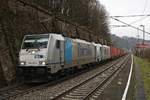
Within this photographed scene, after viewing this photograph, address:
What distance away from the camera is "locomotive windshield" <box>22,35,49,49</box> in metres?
17.4

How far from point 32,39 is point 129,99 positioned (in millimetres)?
7016

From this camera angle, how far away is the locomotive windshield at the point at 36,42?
17375mm

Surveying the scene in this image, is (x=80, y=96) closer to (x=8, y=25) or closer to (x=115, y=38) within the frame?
(x=8, y=25)

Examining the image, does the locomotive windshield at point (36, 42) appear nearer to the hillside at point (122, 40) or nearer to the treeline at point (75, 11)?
the treeline at point (75, 11)

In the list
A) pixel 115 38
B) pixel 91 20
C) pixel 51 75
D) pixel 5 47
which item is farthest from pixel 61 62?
pixel 115 38

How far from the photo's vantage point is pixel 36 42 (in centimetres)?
1752

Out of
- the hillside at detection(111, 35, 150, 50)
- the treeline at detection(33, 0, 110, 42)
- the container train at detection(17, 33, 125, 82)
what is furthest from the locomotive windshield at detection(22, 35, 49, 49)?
the hillside at detection(111, 35, 150, 50)

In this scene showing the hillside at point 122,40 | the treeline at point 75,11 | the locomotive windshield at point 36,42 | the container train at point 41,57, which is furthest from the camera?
the hillside at point 122,40

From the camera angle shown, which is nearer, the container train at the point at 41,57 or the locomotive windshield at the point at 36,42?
the container train at the point at 41,57

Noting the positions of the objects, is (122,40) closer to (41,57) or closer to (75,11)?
(75,11)

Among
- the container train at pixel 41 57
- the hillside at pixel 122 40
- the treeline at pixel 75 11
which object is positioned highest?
the treeline at pixel 75 11

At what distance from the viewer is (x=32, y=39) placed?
58.1 ft

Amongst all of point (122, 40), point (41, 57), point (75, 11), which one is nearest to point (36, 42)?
point (41, 57)

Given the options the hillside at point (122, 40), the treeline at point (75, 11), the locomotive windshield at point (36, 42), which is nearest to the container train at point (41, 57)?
the locomotive windshield at point (36, 42)
